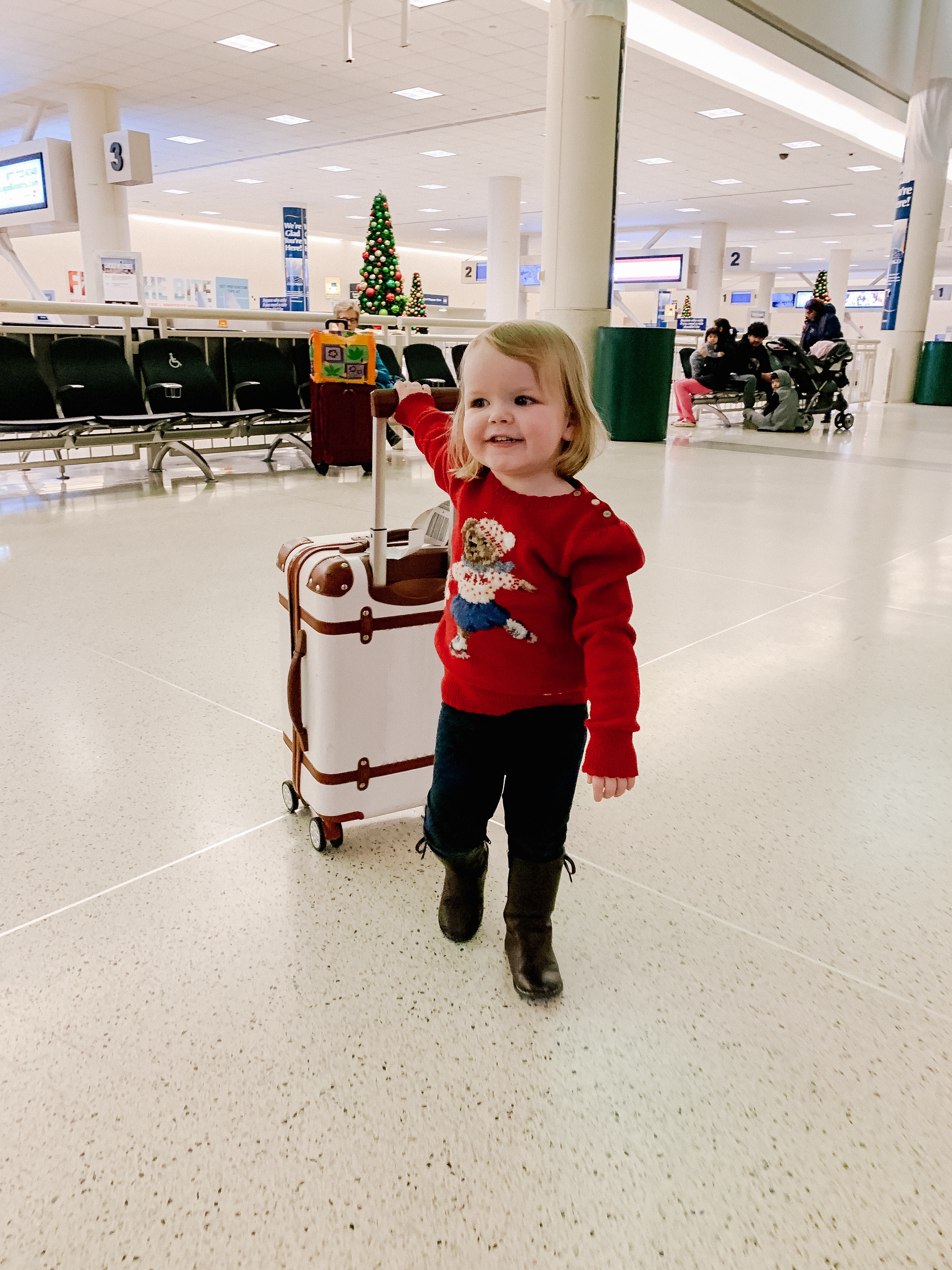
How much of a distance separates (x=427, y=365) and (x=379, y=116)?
804 cm

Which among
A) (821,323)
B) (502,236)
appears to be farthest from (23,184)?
(821,323)

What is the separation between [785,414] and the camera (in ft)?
33.3

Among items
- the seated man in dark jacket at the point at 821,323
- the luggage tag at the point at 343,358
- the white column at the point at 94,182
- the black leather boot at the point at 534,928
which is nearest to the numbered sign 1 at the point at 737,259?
the seated man in dark jacket at the point at 821,323

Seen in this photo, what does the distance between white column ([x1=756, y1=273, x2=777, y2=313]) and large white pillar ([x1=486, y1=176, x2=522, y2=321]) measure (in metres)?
19.5

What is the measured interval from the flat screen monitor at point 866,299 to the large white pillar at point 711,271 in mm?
16392

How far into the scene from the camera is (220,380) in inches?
271

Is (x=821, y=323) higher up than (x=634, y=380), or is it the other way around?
(x=821, y=323)

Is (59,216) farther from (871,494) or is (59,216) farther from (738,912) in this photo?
(738,912)

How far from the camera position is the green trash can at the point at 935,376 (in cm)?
1482

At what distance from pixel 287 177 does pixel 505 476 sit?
19.8 meters

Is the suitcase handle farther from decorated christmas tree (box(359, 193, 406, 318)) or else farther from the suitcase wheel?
decorated christmas tree (box(359, 193, 406, 318))

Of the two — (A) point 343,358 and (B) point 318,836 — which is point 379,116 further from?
(B) point 318,836

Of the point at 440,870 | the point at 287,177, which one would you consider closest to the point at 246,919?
the point at 440,870

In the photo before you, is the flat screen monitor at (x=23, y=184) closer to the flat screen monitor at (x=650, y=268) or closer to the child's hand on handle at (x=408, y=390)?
the child's hand on handle at (x=408, y=390)
